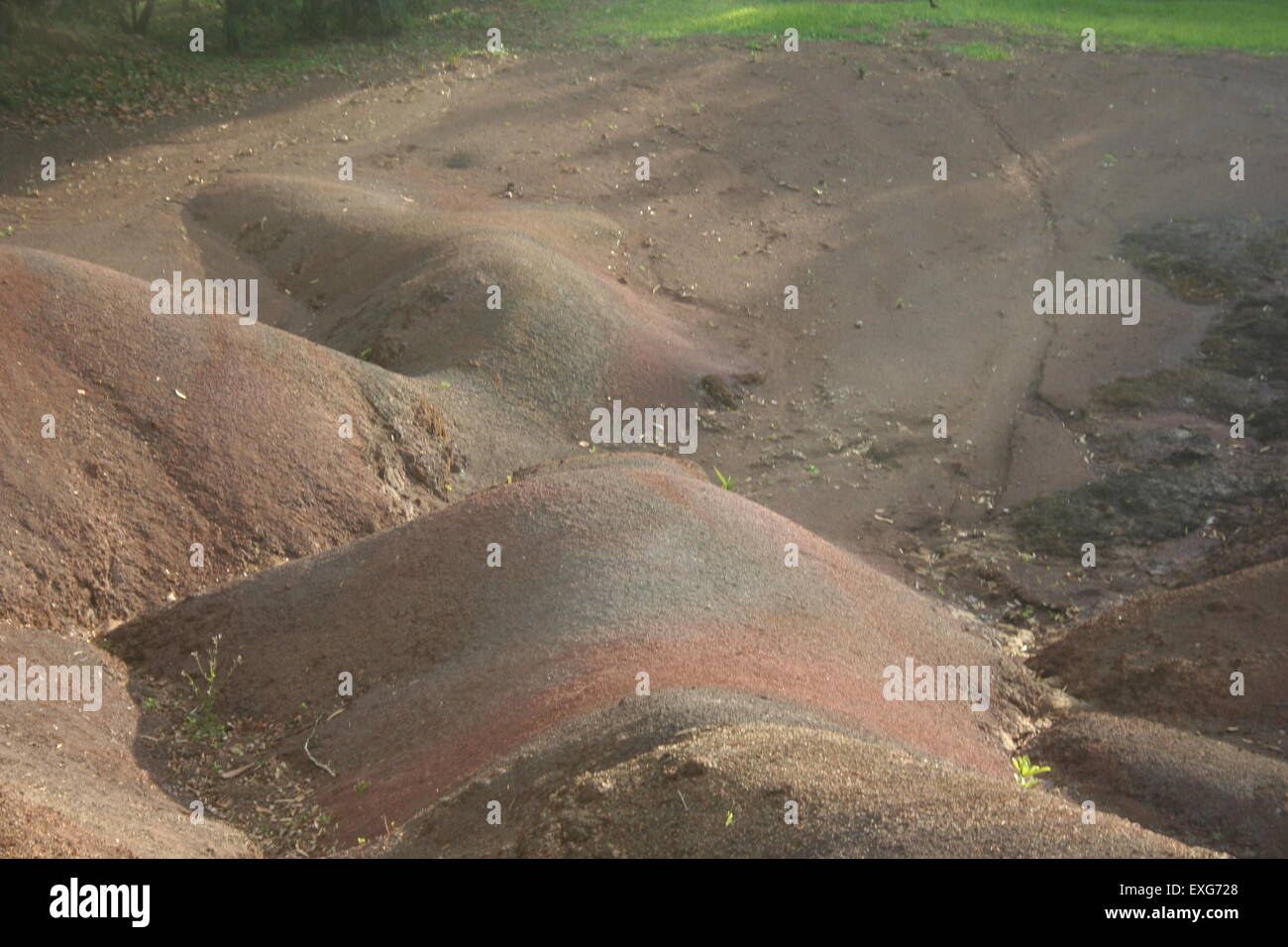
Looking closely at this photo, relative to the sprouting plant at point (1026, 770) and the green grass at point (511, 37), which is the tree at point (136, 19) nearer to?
the green grass at point (511, 37)

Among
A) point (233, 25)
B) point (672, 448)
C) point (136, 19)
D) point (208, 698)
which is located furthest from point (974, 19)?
point (208, 698)

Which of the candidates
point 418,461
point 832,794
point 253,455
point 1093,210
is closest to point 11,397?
point 253,455

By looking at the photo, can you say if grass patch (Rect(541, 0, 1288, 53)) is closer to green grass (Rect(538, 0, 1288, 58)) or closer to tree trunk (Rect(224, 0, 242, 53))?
green grass (Rect(538, 0, 1288, 58))

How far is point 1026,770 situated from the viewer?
687 centimetres

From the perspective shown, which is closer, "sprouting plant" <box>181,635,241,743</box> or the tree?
"sprouting plant" <box>181,635,241,743</box>

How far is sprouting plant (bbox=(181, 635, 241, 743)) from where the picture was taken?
679cm

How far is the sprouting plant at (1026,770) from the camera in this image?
265 inches

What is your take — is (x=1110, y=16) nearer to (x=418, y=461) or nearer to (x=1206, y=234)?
(x=1206, y=234)

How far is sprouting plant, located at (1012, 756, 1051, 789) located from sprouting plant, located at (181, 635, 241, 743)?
171 inches

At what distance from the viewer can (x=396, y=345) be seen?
39.4 feet

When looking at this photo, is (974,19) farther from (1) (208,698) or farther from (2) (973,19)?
(1) (208,698)

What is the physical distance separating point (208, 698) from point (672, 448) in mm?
5689

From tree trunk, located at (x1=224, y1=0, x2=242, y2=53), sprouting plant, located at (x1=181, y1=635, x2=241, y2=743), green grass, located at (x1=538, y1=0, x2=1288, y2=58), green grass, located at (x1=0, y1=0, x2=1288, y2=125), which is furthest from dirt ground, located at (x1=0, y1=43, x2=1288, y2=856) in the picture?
tree trunk, located at (x1=224, y1=0, x2=242, y2=53)

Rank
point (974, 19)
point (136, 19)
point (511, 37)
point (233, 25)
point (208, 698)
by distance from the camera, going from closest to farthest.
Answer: point (208, 698), point (233, 25), point (136, 19), point (511, 37), point (974, 19)
